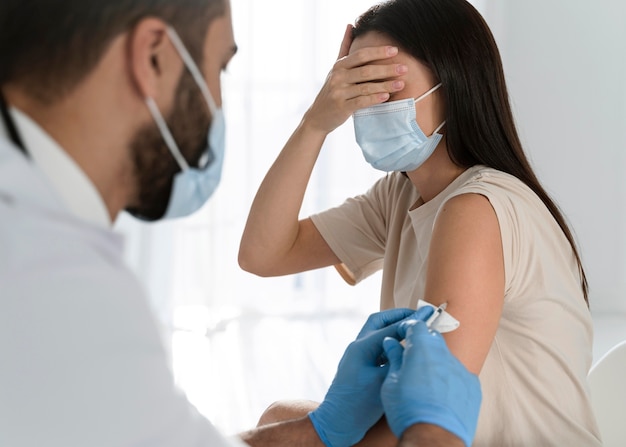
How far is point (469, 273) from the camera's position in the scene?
4.33 feet

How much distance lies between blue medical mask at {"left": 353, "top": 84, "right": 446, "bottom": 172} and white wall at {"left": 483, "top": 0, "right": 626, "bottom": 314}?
2.68 metres

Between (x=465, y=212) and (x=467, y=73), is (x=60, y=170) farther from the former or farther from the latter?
(x=467, y=73)

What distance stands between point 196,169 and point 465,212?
560 millimetres

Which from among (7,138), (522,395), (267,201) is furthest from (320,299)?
(7,138)

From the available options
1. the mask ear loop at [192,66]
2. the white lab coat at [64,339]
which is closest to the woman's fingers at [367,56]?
the mask ear loop at [192,66]

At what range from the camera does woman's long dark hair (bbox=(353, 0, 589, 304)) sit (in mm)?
1556

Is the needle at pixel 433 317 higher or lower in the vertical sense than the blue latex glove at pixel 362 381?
higher

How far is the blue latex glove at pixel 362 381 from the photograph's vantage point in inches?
49.5

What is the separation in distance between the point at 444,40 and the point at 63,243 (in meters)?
1.00

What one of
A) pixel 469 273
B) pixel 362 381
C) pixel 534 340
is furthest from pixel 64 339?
pixel 534 340

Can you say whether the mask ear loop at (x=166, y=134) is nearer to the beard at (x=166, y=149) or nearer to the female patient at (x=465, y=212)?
the beard at (x=166, y=149)

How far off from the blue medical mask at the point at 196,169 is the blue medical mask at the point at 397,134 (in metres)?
0.62

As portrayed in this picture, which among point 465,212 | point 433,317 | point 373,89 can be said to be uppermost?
point 373,89

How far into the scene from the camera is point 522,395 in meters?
1.46
